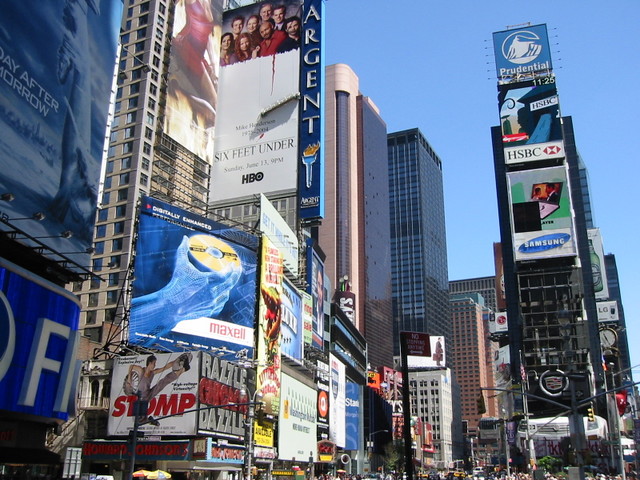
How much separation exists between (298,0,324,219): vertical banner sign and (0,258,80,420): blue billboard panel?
35.4 m

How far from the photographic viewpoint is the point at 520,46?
439ft

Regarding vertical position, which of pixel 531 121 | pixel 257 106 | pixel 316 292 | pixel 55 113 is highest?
pixel 531 121

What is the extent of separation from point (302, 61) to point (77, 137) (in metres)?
38.9

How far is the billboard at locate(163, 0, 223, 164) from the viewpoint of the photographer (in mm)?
81188

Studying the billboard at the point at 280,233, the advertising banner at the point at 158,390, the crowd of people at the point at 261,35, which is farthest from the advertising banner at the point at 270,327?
the crowd of people at the point at 261,35

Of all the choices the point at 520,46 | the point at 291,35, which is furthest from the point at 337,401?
the point at 520,46

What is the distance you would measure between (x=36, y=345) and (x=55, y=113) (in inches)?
520

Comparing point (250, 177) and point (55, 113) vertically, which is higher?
point (250, 177)

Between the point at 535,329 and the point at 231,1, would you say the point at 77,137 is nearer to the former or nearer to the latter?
the point at 231,1

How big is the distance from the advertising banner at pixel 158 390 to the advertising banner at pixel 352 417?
67.7 meters

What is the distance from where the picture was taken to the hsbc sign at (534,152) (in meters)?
122

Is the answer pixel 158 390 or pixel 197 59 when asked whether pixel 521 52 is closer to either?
pixel 197 59

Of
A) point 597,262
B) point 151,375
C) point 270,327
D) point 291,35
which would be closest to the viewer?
point 151,375

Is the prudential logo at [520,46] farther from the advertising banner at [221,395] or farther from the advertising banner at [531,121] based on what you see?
the advertising banner at [221,395]
